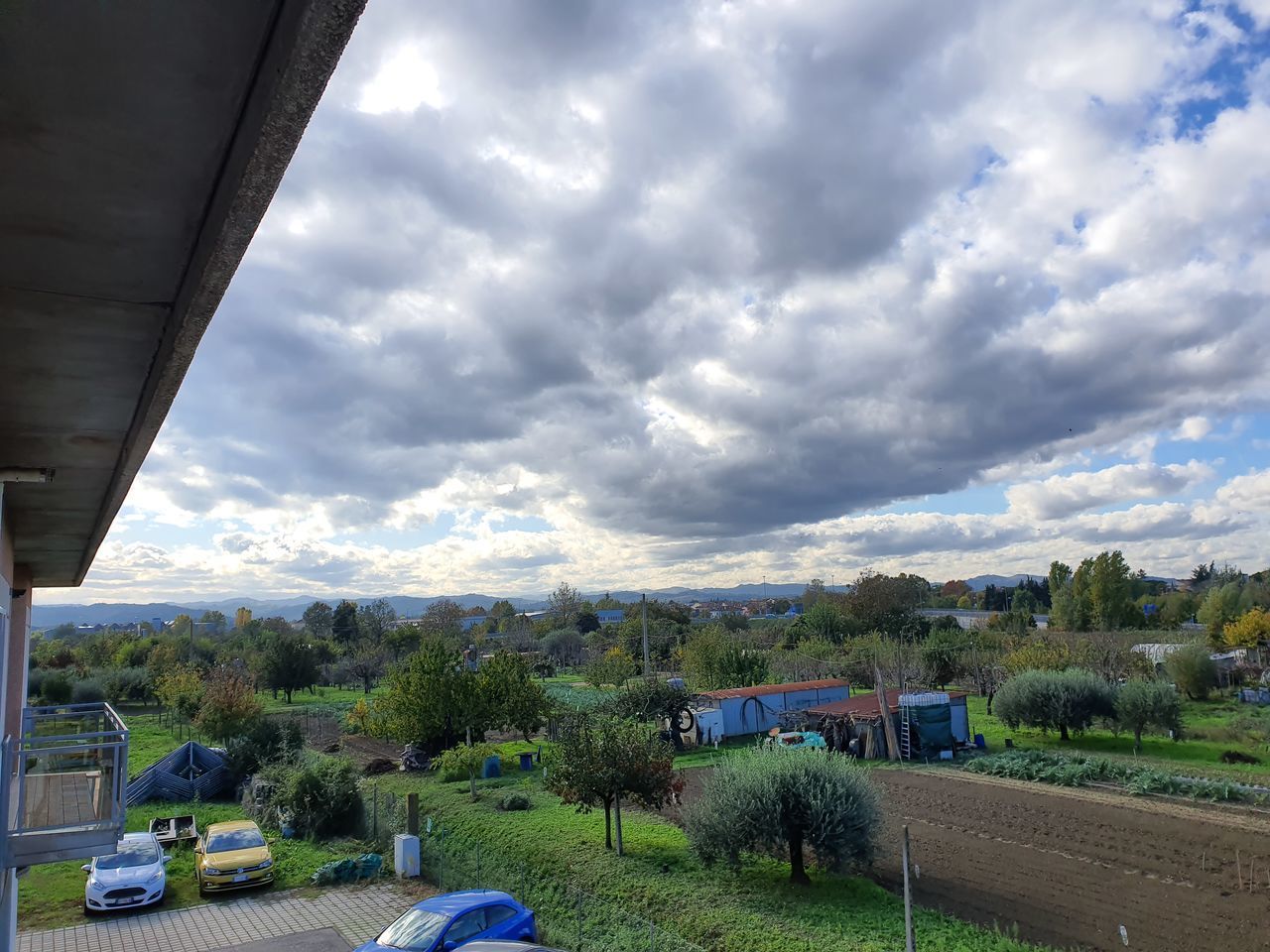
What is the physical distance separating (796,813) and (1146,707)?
1833 centimetres

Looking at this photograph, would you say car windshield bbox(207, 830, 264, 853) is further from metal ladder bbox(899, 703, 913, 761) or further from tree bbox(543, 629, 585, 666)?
tree bbox(543, 629, 585, 666)

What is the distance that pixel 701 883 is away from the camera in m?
13.5

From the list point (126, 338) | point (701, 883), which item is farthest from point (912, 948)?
point (126, 338)

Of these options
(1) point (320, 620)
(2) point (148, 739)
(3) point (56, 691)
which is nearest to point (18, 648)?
(2) point (148, 739)

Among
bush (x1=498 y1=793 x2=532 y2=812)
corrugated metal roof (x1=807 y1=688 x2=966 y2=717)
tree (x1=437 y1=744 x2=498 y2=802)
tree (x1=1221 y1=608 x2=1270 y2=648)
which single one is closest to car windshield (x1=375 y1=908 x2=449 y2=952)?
bush (x1=498 y1=793 x2=532 y2=812)

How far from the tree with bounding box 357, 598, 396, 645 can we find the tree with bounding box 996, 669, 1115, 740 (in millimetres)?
53055

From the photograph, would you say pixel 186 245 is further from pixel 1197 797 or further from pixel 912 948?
pixel 1197 797

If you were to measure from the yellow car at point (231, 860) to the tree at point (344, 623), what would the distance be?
229 ft

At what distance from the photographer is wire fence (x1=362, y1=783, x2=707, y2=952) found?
36.8 feet

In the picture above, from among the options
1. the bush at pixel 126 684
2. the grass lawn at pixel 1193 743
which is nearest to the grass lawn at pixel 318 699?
the bush at pixel 126 684

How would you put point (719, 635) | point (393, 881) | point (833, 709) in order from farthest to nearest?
point (719, 635)
point (833, 709)
point (393, 881)

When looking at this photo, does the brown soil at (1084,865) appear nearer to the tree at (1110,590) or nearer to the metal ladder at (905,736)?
the metal ladder at (905,736)

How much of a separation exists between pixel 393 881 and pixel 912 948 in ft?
32.3

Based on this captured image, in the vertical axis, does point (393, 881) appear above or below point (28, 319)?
below
